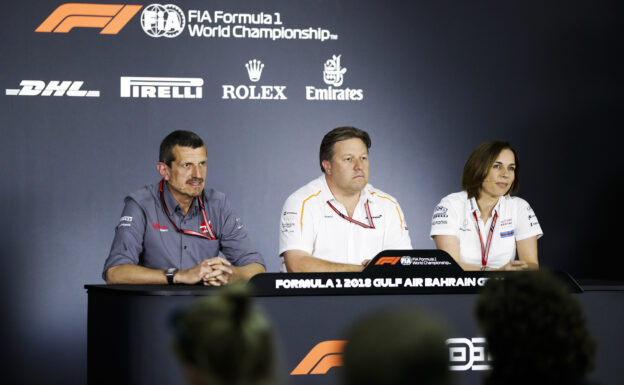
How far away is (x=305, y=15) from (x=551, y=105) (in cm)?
188

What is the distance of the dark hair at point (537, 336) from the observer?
0.92m

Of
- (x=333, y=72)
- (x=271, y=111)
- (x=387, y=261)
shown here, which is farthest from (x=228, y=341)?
(x=333, y=72)

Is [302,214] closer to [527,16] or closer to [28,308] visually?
[28,308]

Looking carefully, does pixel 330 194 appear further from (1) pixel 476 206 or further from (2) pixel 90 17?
(2) pixel 90 17

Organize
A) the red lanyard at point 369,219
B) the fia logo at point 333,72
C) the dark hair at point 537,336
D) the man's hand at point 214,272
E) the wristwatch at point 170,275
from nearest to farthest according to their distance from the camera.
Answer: the dark hair at point 537,336 < the man's hand at point 214,272 < the wristwatch at point 170,275 < the red lanyard at point 369,219 < the fia logo at point 333,72

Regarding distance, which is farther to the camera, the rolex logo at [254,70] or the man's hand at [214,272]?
the rolex logo at [254,70]

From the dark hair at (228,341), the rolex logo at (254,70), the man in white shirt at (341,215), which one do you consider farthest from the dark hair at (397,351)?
the rolex logo at (254,70)

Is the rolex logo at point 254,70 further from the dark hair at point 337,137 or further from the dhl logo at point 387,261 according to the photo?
the dhl logo at point 387,261

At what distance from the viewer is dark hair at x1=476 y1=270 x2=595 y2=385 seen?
924 millimetres

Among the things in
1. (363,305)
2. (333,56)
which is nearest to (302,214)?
(363,305)

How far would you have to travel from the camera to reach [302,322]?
2410 millimetres

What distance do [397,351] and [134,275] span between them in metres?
2.52

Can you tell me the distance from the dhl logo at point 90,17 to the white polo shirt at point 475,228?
7.98 feet

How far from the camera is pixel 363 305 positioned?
8.07 ft
